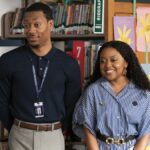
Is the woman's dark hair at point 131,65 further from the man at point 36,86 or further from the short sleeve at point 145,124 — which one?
the man at point 36,86

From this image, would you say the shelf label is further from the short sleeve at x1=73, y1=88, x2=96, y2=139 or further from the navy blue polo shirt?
the short sleeve at x1=73, y1=88, x2=96, y2=139

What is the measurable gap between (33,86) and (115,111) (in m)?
0.51

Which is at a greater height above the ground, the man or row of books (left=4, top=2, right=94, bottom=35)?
row of books (left=4, top=2, right=94, bottom=35)

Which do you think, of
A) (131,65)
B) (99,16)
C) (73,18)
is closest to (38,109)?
(131,65)

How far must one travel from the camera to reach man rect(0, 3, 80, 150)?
2186 mm

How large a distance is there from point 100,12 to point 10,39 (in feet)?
4.44

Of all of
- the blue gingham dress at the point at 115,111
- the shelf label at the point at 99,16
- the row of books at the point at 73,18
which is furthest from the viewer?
the row of books at the point at 73,18

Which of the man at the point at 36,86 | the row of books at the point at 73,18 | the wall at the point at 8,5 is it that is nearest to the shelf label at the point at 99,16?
the man at the point at 36,86

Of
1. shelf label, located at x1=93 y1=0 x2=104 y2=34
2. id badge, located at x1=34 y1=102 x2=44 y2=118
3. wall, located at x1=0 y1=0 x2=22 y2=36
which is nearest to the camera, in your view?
id badge, located at x1=34 y1=102 x2=44 y2=118

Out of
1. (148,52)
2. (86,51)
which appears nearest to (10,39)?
(86,51)

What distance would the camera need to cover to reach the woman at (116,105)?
2006mm

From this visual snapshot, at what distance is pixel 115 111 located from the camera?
2021 mm

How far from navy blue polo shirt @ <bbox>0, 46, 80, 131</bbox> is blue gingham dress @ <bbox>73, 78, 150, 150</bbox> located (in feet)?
0.64

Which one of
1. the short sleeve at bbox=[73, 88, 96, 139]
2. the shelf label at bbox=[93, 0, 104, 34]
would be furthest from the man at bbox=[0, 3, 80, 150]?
the shelf label at bbox=[93, 0, 104, 34]
